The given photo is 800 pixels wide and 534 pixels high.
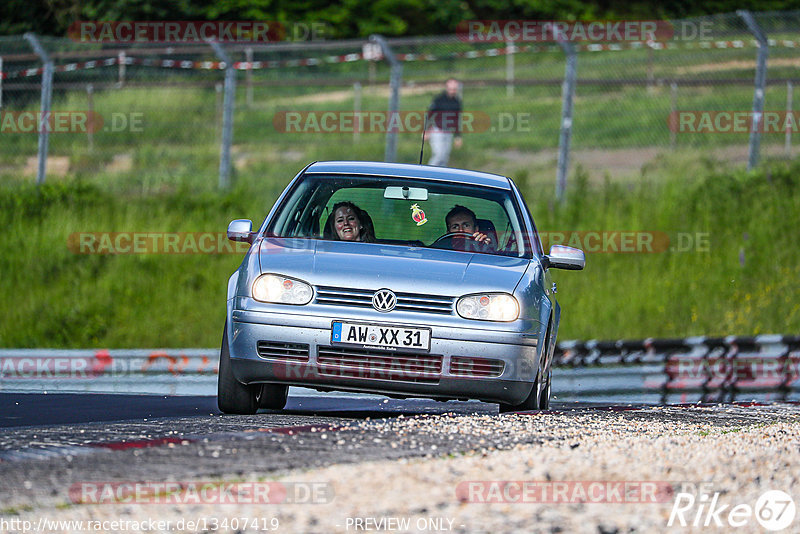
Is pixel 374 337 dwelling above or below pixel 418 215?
below

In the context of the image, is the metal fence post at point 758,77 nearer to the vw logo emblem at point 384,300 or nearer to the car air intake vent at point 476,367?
the car air intake vent at point 476,367

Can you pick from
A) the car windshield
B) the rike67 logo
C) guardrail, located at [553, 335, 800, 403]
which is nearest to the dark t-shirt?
guardrail, located at [553, 335, 800, 403]

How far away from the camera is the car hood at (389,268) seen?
7848 millimetres

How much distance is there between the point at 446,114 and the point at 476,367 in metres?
13.5

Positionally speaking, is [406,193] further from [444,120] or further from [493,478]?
[444,120]

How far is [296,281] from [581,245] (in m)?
10.9

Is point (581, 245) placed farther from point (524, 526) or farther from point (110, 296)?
point (524, 526)
